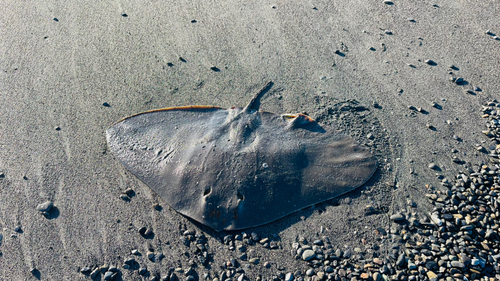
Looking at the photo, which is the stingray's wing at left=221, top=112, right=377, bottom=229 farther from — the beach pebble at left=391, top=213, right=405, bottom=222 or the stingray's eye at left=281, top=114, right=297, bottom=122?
the beach pebble at left=391, top=213, right=405, bottom=222

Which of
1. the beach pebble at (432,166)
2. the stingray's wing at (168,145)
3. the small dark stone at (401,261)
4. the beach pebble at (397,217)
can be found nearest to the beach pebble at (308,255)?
the small dark stone at (401,261)

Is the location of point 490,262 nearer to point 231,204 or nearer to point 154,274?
point 231,204

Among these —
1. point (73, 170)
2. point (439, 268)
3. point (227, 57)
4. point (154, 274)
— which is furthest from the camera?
point (227, 57)

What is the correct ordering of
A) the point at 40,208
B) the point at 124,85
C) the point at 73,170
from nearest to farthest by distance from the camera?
the point at 40,208 → the point at 73,170 → the point at 124,85

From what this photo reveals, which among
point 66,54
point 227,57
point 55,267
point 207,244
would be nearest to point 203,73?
point 227,57

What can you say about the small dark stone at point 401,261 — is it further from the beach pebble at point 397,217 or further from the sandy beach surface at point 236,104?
the beach pebble at point 397,217

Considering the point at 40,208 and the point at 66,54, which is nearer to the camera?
the point at 40,208
